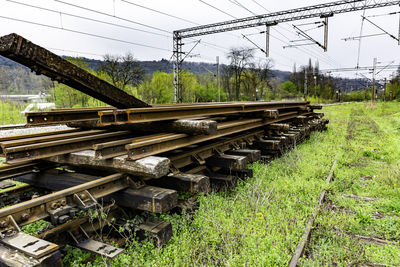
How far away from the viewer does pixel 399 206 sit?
13.3 ft

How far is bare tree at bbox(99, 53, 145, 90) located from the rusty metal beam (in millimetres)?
23836

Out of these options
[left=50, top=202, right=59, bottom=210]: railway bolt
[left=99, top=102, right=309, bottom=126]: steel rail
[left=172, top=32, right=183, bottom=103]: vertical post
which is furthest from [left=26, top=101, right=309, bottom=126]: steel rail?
[left=172, top=32, right=183, bottom=103]: vertical post

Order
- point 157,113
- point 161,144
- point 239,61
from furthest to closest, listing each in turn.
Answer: point 239,61, point 157,113, point 161,144

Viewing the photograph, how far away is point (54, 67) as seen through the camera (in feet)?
9.31

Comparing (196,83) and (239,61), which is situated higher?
(239,61)

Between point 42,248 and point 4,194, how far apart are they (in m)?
1.94

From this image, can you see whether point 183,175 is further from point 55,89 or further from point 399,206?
point 55,89

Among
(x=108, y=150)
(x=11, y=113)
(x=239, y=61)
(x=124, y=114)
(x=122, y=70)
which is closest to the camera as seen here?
(x=108, y=150)

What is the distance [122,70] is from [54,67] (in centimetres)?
2706

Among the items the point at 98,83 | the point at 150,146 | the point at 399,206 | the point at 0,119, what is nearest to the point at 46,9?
the point at 0,119

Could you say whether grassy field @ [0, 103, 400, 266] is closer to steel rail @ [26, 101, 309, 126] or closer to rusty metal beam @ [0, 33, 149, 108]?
steel rail @ [26, 101, 309, 126]

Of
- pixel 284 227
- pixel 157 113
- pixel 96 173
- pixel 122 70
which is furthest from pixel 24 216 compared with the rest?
pixel 122 70

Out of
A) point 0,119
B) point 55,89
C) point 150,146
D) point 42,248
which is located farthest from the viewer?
point 55,89

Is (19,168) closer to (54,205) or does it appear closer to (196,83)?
(54,205)
